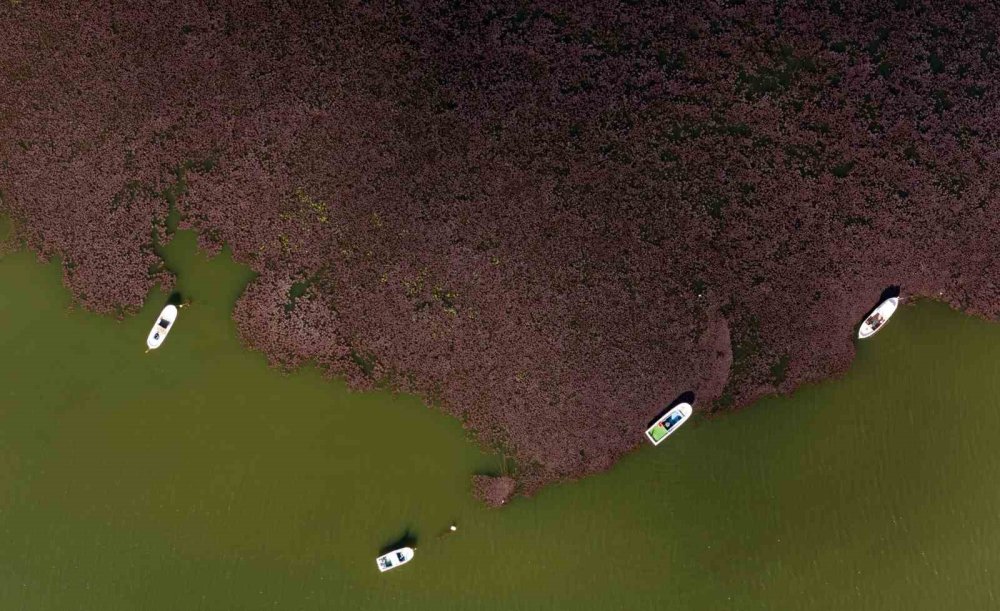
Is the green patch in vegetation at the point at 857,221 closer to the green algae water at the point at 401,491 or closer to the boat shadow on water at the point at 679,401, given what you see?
the green algae water at the point at 401,491

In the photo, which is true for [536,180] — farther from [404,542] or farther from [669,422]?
[404,542]

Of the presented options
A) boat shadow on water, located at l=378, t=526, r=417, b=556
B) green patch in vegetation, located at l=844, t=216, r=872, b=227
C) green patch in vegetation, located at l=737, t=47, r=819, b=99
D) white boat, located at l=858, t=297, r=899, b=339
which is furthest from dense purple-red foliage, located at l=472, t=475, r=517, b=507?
green patch in vegetation, located at l=737, t=47, r=819, b=99

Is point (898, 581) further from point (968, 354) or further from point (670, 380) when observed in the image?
point (670, 380)

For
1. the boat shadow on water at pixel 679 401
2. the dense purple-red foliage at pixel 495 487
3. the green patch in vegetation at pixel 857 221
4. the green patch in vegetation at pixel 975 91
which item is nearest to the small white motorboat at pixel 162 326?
the dense purple-red foliage at pixel 495 487

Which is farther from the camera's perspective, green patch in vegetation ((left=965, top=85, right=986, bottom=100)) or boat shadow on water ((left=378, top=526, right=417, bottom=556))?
boat shadow on water ((left=378, top=526, right=417, bottom=556))

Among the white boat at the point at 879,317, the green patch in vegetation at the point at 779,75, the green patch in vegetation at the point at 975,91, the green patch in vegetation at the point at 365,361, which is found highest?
the green patch in vegetation at the point at 779,75

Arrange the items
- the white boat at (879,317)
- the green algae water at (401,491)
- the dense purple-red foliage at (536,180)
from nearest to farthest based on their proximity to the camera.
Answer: the white boat at (879,317), the dense purple-red foliage at (536,180), the green algae water at (401,491)

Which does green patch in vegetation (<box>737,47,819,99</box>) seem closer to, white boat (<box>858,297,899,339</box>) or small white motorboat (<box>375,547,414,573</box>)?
white boat (<box>858,297,899,339</box>)
